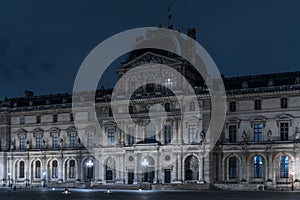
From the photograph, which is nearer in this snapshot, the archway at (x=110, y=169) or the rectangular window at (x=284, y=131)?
the rectangular window at (x=284, y=131)

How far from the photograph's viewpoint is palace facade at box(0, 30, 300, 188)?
6569cm

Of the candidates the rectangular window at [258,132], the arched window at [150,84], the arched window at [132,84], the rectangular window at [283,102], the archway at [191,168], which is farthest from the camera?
the arched window at [132,84]

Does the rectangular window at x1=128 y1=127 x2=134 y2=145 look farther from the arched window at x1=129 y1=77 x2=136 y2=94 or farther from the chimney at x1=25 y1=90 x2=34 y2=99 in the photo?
the chimney at x1=25 y1=90 x2=34 y2=99

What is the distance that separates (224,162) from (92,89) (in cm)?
2497

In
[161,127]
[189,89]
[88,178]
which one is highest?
[189,89]

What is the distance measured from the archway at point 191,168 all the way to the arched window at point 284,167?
37.0 ft

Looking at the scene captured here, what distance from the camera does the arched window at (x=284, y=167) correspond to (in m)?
65.1

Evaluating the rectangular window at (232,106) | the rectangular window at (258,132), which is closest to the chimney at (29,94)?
the rectangular window at (232,106)

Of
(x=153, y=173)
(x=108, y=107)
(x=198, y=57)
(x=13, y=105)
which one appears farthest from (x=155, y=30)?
(x=13, y=105)

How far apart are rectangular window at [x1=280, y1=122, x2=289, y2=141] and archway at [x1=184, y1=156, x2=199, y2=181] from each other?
11944 millimetres

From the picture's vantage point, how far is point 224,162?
68.6 m

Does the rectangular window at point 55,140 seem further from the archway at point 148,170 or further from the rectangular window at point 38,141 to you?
the archway at point 148,170

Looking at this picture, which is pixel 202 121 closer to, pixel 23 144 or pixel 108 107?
pixel 108 107

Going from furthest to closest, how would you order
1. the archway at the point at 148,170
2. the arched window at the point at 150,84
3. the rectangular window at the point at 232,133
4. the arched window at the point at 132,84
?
the arched window at the point at 132,84 < the arched window at the point at 150,84 < the archway at the point at 148,170 < the rectangular window at the point at 232,133
